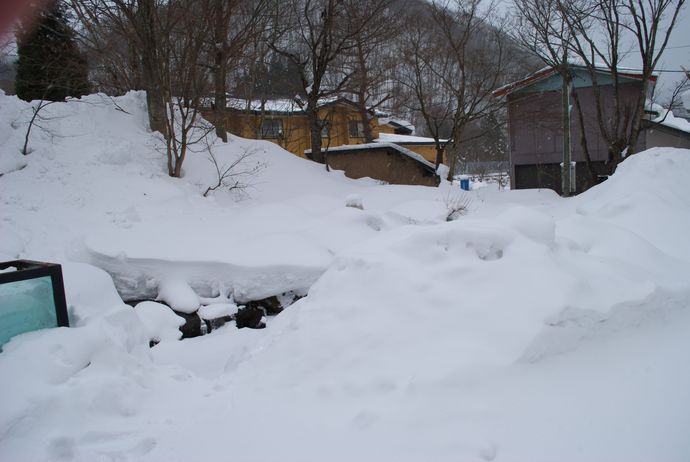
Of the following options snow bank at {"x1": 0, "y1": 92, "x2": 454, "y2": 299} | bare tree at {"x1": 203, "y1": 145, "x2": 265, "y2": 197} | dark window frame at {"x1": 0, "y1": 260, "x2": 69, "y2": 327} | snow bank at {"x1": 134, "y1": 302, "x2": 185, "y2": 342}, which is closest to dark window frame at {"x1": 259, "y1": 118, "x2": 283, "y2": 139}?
bare tree at {"x1": 203, "y1": 145, "x2": 265, "y2": 197}

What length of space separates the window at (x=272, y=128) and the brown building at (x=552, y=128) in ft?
36.6

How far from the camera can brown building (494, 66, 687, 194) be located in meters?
17.8

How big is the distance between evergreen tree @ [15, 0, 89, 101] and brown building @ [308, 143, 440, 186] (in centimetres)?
805

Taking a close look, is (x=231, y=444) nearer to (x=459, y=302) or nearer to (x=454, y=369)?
(x=454, y=369)

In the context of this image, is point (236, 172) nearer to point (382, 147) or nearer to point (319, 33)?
point (382, 147)

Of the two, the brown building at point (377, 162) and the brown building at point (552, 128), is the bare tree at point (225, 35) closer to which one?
the brown building at point (377, 162)

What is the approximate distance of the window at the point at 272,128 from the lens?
24.3m

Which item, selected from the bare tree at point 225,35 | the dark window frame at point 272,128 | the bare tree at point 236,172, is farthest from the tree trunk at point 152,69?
the dark window frame at point 272,128

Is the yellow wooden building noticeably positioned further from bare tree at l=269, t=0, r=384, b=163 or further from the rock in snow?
the rock in snow

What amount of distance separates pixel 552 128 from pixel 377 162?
286 inches

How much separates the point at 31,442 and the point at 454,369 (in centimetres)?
249

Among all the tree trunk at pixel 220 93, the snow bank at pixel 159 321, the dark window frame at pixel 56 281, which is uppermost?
the tree trunk at pixel 220 93

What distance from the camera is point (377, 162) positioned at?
651 inches

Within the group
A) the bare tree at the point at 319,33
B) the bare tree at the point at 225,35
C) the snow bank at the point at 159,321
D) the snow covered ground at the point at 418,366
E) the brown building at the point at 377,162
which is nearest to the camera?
the snow covered ground at the point at 418,366
